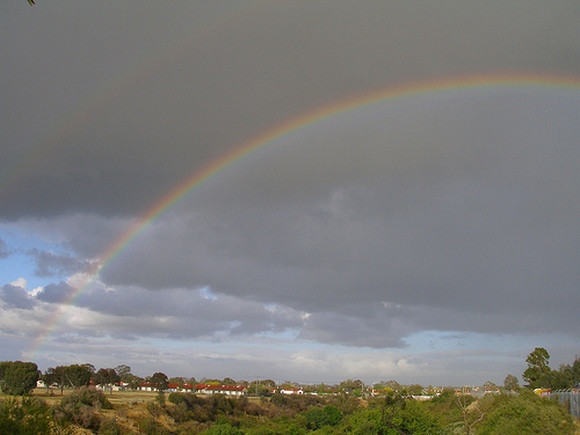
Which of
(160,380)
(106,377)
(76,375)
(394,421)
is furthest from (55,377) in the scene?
(394,421)

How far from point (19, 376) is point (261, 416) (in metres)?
41.3

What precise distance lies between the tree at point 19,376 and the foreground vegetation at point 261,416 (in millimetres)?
9626

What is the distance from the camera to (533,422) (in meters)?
42.2

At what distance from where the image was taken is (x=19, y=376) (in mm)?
85688

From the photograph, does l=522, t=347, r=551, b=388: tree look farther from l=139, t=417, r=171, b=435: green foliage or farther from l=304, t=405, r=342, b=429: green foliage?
l=139, t=417, r=171, b=435: green foliage

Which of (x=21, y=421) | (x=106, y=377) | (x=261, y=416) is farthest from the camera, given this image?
(x=106, y=377)

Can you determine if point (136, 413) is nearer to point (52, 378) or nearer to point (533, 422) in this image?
point (52, 378)

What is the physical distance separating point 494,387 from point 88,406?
221ft

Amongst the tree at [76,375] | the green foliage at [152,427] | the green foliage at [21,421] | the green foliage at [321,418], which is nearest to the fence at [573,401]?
the green foliage at [321,418]

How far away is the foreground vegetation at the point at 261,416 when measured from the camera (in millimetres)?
26519

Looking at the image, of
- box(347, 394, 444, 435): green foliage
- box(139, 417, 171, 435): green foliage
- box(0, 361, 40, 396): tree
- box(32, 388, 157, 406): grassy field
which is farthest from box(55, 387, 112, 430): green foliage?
box(347, 394, 444, 435): green foliage

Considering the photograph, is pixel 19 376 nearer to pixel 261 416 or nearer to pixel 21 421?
pixel 261 416

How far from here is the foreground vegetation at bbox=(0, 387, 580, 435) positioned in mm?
26519

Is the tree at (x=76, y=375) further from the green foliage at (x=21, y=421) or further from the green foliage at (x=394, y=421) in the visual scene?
the green foliage at (x=21, y=421)
